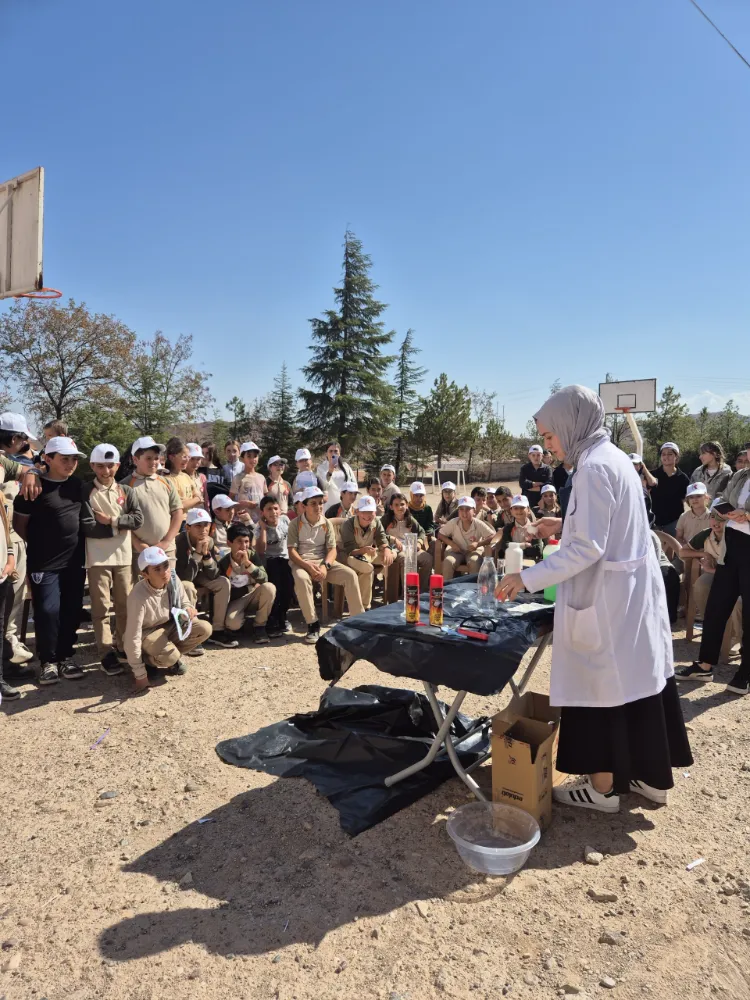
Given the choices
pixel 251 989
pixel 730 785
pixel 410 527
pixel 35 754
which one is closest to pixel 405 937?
pixel 251 989

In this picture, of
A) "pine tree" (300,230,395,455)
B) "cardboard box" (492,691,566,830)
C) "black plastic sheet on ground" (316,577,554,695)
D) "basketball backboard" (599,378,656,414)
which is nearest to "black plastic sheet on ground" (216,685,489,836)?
"cardboard box" (492,691,566,830)

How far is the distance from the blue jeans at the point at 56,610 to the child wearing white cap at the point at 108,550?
130mm

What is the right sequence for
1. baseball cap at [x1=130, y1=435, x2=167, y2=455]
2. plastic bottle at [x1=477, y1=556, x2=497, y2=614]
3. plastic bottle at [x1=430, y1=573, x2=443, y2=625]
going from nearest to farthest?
1. plastic bottle at [x1=430, y1=573, x2=443, y2=625]
2. plastic bottle at [x1=477, y1=556, x2=497, y2=614]
3. baseball cap at [x1=130, y1=435, x2=167, y2=455]

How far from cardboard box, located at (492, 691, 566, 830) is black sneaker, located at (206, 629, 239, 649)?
3.25 metres

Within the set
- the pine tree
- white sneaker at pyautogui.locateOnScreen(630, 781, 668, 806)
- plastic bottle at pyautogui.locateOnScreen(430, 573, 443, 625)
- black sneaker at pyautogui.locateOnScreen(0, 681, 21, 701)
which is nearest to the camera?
plastic bottle at pyautogui.locateOnScreen(430, 573, 443, 625)

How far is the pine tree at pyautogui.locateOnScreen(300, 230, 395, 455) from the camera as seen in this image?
2934cm

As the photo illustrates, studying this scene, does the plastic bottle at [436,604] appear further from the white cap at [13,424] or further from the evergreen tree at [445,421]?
the evergreen tree at [445,421]

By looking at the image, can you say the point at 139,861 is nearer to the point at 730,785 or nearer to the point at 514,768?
the point at 514,768

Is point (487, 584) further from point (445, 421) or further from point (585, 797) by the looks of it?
point (445, 421)

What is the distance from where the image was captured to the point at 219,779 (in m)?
3.42

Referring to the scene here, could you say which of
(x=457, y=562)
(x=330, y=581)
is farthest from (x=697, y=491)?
(x=330, y=581)

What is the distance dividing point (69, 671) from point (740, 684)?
513 cm

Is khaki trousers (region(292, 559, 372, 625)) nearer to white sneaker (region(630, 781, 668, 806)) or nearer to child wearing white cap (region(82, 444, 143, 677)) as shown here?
child wearing white cap (region(82, 444, 143, 677))

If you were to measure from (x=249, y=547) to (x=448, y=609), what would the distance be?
332cm
